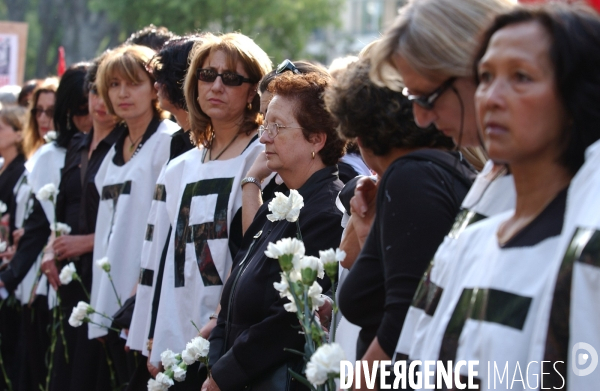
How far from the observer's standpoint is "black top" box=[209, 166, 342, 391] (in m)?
3.40

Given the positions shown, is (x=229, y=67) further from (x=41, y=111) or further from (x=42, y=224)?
(x=41, y=111)

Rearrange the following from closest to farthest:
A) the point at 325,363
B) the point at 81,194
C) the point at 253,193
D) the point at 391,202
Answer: the point at 325,363 → the point at 391,202 → the point at 253,193 → the point at 81,194

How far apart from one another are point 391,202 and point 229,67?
2.23 m

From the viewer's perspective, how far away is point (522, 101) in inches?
70.2

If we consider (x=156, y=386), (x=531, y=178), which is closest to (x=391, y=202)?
(x=531, y=178)

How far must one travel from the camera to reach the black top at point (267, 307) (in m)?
3.40

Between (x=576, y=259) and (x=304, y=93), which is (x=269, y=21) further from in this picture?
A: (x=576, y=259)

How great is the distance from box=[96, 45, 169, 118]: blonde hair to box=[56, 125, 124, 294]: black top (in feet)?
1.03

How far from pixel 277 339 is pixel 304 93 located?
999 millimetres

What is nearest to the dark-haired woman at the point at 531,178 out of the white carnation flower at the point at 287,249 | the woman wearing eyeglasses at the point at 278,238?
the white carnation flower at the point at 287,249

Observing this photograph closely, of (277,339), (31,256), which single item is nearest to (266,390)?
(277,339)

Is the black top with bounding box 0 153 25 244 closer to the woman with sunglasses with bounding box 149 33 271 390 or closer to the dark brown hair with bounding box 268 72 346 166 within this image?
the woman with sunglasses with bounding box 149 33 271 390

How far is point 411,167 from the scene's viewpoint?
2371mm

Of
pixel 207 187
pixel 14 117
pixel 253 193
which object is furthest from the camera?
pixel 14 117
